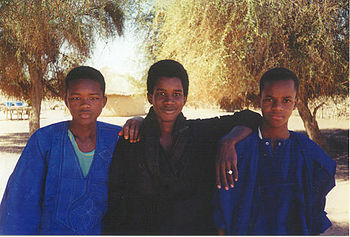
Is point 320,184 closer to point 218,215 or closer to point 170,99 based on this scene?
point 218,215

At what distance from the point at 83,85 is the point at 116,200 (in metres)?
0.72

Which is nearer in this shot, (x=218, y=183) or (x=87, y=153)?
(x=218, y=183)

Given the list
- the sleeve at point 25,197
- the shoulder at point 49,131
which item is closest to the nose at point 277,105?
the shoulder at point 49,131

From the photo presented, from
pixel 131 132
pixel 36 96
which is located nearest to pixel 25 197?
pixel 131 132

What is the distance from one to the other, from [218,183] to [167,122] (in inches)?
18.6

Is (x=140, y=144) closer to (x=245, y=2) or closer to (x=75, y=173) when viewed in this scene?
(x=75, y=173)

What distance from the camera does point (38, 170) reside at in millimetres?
1657

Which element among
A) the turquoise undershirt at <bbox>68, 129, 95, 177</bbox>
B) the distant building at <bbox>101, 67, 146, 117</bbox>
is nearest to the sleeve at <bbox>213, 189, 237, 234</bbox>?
the turquoise undershirt at <bbox>68, 129, 95, 177</bbox>

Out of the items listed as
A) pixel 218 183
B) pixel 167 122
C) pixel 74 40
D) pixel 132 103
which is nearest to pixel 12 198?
pixel 167 122

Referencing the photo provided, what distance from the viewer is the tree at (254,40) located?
5.14 m

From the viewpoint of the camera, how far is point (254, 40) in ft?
18.0

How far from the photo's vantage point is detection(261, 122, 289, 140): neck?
5.61ft

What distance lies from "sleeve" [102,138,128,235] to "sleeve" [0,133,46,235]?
0.39m

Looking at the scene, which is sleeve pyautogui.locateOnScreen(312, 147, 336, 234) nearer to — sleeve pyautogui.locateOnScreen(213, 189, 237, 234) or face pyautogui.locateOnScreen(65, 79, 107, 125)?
sleeve pyautogui.locateOnScreen(213, 189, 237, 234)
